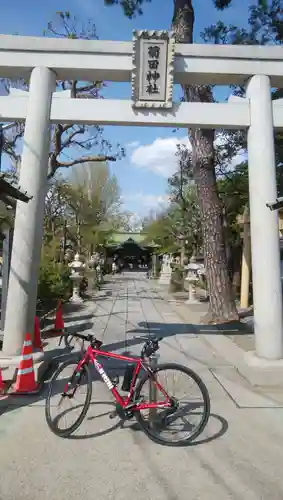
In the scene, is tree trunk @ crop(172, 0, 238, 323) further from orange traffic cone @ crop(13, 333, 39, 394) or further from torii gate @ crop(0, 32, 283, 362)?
orange traffic cone @ crop(13, 333, 39, 394)

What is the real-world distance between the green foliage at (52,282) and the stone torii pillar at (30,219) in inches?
249

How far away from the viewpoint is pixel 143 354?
12.1 feet

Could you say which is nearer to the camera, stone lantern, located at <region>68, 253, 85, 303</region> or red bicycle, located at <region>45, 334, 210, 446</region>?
red bicycle, located at <region>45, 334, 210, 446</region>

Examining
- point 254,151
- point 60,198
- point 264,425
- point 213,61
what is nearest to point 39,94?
point 213,61

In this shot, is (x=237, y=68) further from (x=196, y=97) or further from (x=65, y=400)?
(x=65, y=400)

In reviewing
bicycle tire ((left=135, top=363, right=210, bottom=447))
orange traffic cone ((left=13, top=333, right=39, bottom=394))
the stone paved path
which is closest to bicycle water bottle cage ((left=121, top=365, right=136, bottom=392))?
bicycle tire ((left=135, top=363, right=210, bottom=447))

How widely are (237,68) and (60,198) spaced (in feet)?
64.7

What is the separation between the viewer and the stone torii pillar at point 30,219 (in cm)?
526

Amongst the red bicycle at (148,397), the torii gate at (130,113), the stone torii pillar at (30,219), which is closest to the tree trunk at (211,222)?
the torii gate at (130,113)

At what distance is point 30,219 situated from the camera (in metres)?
5.37

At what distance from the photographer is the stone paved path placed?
276 cm

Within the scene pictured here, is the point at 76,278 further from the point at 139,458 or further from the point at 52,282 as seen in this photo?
the point at 139,458

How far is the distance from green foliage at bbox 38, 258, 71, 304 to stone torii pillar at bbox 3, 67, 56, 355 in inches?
249

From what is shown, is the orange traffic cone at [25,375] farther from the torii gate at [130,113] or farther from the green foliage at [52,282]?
the green foliage at [52,282]
